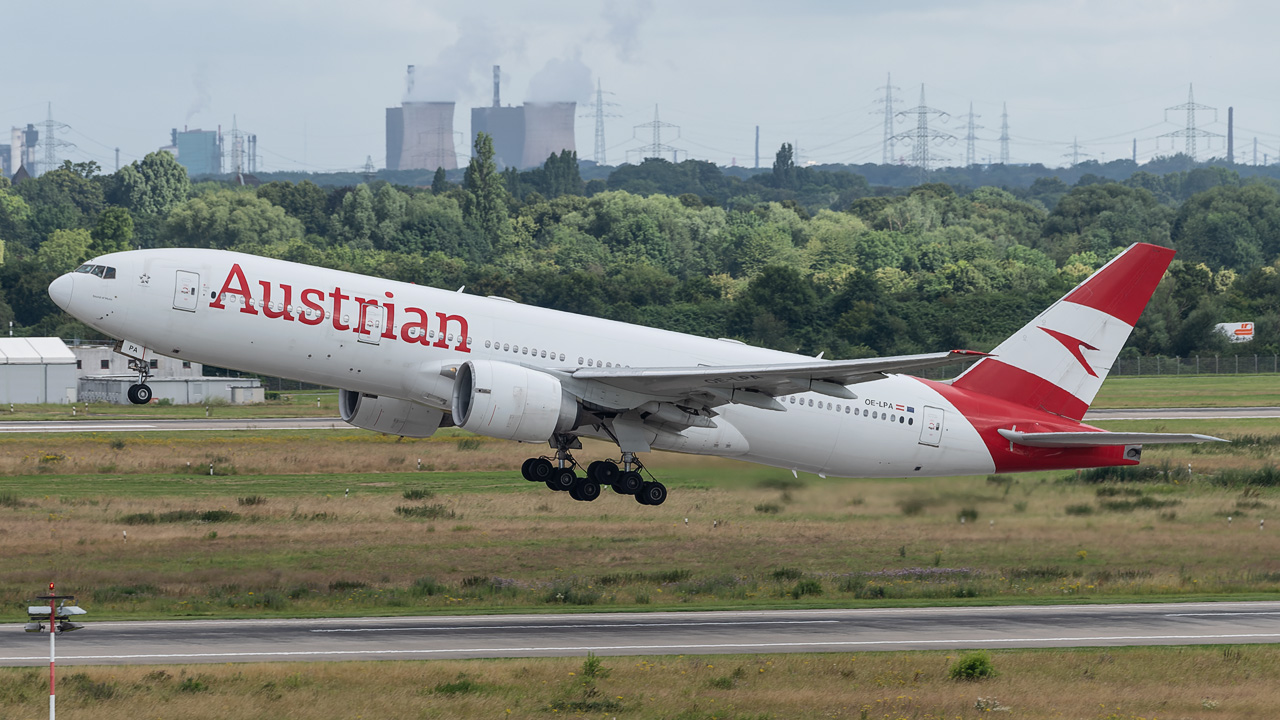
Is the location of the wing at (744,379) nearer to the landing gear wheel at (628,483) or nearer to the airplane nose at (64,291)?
the landing gear wheel at (628,483)

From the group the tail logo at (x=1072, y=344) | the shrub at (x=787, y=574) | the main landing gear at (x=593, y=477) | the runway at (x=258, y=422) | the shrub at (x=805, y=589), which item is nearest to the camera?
the main landing gear at (x=593, y=477)


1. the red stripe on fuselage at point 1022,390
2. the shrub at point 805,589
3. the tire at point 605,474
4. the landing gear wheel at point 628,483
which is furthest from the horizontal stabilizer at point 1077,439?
the tire at point 605,474

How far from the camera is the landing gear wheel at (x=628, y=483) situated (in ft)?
139

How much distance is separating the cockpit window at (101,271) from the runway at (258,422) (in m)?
53.3

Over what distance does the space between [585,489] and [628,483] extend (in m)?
1.28

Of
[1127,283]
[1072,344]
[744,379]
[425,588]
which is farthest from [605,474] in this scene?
[1127,283]

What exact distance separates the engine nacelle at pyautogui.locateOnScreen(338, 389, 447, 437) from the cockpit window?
7.96 m

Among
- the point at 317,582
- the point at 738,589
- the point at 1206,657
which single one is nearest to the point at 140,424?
the point at 317,582

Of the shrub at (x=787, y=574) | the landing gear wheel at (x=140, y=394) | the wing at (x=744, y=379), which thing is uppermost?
the wing at (x=744, y=379)

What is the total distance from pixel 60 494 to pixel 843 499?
1450 inches

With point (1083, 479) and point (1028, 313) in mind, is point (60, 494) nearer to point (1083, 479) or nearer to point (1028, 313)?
point (1083, 479)

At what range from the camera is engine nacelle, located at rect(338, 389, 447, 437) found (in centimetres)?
4328

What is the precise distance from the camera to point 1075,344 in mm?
46875

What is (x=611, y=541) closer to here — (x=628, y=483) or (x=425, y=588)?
(x=425, y=588)
